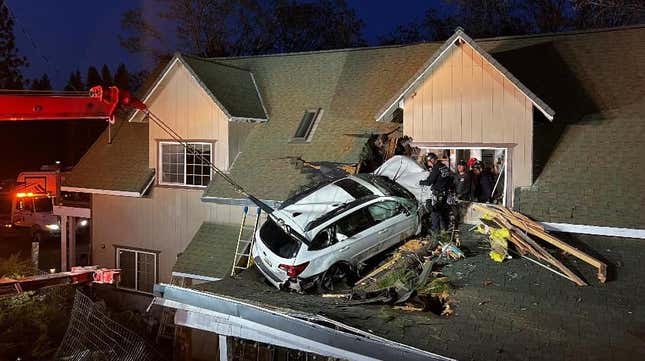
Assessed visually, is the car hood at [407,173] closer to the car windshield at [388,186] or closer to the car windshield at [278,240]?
the car windshield at [388,186]

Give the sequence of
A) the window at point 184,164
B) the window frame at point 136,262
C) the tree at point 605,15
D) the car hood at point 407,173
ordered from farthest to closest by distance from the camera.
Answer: the tree at point 605,15
the window frame at point 136,262
the window at point 184,164
the car hood at point 407,173

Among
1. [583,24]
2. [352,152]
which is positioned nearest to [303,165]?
[352,152]

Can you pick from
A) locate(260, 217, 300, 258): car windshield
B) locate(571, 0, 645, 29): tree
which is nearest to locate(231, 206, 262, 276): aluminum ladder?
locate(260, 217, 300, 258): car windshield

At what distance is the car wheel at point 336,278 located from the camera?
11.2 meters

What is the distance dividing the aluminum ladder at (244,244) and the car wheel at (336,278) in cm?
383

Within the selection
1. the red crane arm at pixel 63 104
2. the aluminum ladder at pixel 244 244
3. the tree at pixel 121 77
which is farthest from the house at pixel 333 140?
the tree at pixel 121 77

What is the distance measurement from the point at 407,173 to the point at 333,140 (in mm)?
3041

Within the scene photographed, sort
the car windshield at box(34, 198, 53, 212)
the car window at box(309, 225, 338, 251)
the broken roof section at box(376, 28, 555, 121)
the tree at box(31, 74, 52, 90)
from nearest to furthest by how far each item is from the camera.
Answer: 1. the car window at box(309, 225, 338, 251)
2. the broken roof section at box(376, 28, 555, 121)
3. the car windshield at box(34, 198, 53, 212)
4. the tree at box(31, 74, 52, 90)

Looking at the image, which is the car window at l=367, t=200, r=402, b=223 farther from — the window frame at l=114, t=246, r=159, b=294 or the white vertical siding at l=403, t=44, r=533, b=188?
the window frame at l=114, t=246, r=159, b=294

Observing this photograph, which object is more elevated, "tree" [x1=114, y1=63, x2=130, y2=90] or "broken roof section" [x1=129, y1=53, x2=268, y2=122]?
"tree" [x1=114, y1=63, x2=130, y2=90]

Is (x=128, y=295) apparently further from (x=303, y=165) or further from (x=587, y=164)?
(x=587, y=164)

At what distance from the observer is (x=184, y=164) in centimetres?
1794

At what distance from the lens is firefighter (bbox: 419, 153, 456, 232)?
42.7 ft

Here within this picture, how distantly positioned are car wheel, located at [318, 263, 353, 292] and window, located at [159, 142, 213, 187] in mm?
7351
